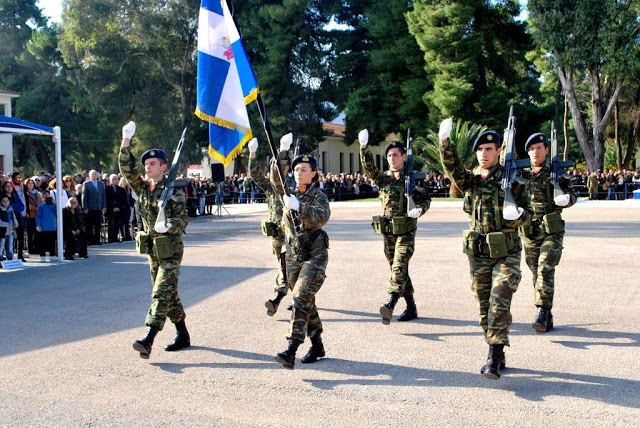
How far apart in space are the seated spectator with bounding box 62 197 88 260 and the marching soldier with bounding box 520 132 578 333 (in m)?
9.91

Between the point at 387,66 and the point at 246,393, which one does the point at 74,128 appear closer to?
the point at 387,66

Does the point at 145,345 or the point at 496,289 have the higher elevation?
the point at 496,289

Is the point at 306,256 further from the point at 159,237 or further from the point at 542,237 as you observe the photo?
the point at 542,237

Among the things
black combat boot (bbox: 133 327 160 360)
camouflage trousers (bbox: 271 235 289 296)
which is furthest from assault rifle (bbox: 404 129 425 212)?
black combat boot (bbox: 133 327 160 360)

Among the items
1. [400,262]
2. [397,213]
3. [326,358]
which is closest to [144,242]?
[326,358]

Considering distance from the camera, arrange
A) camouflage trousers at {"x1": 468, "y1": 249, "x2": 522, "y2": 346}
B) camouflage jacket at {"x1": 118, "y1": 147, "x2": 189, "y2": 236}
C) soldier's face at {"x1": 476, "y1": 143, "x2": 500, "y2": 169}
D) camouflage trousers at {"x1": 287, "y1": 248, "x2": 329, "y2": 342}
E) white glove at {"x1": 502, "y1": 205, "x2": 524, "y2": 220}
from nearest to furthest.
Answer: white glove at {"x1": 502, "y1": 205, "x2": 524, "y2": 220} < camouflage trousers at {"x1": 468, "y1": 249, "x2": 522, "y2": 346} < camouflage trousers at {"x1": 287, "y1": 248, "x2": 329, "y2": 342} < soldier's face at {"x1": 476, "y1": 143, "x2": 500, "y2": 169} < camouflage jacket at {"x1": 118, "y1": 147, "x2": 189, "y2": 236}

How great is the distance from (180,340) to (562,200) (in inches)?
169

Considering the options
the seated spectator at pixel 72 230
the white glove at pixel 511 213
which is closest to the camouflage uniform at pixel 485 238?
the white glove at pixel 511 213

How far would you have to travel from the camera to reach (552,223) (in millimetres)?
7375

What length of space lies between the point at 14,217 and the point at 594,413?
11661 millimetres

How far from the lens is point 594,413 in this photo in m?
4.72

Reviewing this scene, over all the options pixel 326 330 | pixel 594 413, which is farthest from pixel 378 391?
pixel 326 330

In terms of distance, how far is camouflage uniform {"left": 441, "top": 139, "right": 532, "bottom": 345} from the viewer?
5590 millimetres

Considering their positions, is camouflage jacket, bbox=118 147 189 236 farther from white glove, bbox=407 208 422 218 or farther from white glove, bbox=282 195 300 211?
white glove, bbox=407 208 422 218
